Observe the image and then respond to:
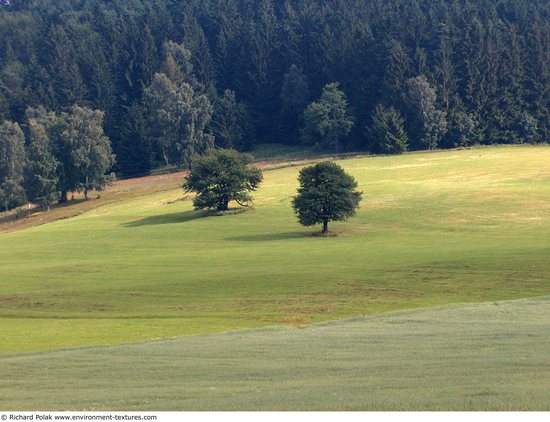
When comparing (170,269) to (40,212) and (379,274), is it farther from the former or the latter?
(40,212)

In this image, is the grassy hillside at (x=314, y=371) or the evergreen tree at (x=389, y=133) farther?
the evergreen tree at (x=389, y=133)

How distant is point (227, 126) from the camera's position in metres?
192

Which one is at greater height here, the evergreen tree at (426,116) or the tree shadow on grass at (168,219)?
the evergreen tree at (426,116)

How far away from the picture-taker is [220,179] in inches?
4272

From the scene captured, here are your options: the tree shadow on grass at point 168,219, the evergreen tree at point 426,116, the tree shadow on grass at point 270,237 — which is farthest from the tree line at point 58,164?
the tree shadow on grass at point 270,237

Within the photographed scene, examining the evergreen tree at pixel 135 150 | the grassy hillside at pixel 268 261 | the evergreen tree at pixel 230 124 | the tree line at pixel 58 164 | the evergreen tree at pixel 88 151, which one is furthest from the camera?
the evergreen tree at pixel 230 124

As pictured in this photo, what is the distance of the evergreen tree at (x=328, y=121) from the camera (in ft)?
577

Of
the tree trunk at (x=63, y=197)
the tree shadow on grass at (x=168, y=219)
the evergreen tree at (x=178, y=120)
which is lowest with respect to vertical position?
the tree shadow on grass at (x=168, y=219)

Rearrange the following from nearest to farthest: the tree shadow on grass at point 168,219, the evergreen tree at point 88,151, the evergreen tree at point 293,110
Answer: the tree shadow on grass at point 168,219
the evergreen tree at point 88,151
the evergreen tree at point 293,110

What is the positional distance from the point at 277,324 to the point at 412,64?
13562 cm

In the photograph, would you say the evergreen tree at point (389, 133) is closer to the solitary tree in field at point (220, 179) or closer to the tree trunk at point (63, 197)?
the tree trunk at point (63, 197)

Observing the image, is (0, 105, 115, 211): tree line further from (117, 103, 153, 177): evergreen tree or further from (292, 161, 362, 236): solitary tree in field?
(292, 161, 362, 236): solitary tree in field

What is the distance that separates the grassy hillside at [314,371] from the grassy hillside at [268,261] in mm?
6772

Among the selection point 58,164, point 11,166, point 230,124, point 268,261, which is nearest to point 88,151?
point 58,164
